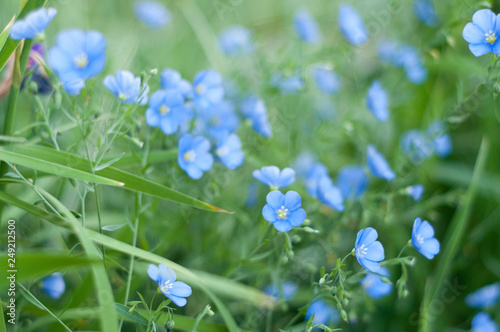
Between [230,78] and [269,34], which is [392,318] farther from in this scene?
[269,34]

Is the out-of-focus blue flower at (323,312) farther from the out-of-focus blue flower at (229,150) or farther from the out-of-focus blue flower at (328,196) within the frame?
the out-of-focus blue flower at (229,150)

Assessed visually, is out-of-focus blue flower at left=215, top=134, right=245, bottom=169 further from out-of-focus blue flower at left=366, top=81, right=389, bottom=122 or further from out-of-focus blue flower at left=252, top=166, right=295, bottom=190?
out-of-focus blue flower at left=366, top=81, right=389, bottom=122

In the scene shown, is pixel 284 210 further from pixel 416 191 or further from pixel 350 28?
pixel 350 28

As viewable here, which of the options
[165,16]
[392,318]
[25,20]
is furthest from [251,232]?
[165,16]

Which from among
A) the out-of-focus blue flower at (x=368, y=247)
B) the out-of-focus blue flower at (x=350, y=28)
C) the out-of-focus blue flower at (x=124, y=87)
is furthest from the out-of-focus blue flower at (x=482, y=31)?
the out-of-focus blue flower at (x=124, y=87)

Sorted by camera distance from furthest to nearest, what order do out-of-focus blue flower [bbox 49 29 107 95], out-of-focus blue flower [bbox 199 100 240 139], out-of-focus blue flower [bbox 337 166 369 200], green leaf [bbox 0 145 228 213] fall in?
out-of-focus blue flower [bbox 337 166 369 200]
out-of-focus blue flower [bbox 199 100 240 139]
out-of-focus blue flower [bbox 49 29 107 95]
green leaf [bbox 0 145 228 213]

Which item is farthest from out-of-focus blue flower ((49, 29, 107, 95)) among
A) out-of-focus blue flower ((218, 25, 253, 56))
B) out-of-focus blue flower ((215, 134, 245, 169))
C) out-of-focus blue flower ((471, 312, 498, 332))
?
out-of-focus blue flower ((471, 312, 498, 332))
